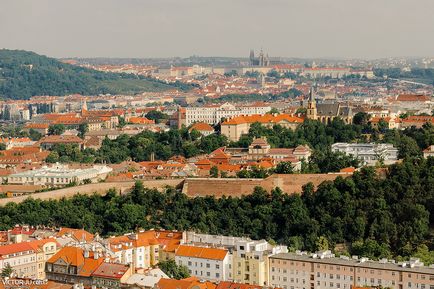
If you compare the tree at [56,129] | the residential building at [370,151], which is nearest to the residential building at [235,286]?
the residential building at [370,151]

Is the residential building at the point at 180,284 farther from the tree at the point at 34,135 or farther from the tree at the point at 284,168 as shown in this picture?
the tree at the point at 34,135

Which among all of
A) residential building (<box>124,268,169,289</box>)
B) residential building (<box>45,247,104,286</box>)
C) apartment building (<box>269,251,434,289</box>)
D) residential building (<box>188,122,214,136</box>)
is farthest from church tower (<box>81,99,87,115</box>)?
residential building (<box>124,268,169,289</box>)

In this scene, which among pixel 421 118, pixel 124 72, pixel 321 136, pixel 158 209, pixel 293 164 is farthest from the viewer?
pixel 124 72

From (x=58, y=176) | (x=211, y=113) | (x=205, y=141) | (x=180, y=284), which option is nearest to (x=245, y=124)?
(x=205, y=141)

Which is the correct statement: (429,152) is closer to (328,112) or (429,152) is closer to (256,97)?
(328,112)

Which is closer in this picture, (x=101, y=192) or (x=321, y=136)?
(x=101, y=192)

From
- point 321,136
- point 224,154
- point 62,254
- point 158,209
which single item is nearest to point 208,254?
point 62,254

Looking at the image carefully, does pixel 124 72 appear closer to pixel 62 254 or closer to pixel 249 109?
pixel 249 109
